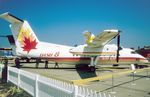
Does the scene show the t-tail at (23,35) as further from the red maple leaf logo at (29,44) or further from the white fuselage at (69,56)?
the white fuselage at (69,56)

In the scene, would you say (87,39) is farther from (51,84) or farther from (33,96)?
(51,84)

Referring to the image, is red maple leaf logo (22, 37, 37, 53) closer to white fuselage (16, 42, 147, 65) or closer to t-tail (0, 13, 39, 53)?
t-tail (0, 13, 39, 53)

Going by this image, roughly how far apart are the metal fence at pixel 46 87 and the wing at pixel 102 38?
31.6 ft

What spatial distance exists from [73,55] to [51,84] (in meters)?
19.8

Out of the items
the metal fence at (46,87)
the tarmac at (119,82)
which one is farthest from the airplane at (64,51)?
the metal fence at (46,87)

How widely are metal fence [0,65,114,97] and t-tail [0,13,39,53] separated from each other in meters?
13.8

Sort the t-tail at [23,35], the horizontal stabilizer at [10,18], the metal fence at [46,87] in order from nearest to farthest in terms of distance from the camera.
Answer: the metal fence at [46,87] → the horizontal stabilizer at [10,18] → the t-tail at [23,35]

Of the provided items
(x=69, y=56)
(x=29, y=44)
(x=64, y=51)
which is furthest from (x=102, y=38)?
(x=29, y=44)

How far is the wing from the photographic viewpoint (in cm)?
2101

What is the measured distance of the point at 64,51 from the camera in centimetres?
2730

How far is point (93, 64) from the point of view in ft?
80.7

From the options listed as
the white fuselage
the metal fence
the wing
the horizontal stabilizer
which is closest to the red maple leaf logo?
the white fuselage

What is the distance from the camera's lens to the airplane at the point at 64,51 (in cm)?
2488

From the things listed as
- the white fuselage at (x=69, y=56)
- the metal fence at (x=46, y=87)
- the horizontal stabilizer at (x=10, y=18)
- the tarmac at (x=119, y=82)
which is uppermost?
the horizontal stabilizer at (x=10, y=18)
